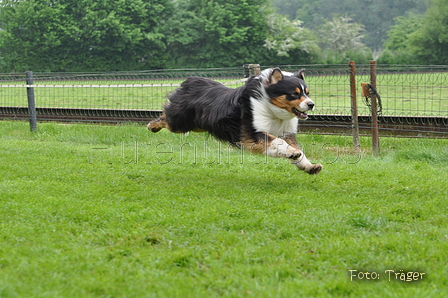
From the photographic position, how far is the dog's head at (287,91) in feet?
18.8

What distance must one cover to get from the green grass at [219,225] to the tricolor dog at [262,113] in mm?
476

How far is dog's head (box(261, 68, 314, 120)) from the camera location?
5.73 metres

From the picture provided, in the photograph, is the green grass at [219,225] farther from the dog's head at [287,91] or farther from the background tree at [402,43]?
the background tree at [402,43]

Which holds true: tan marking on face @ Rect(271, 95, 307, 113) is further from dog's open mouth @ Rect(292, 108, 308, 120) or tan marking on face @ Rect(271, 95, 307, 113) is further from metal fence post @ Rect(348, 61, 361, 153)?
metal fence post @ Rect(348, 61, 361, 153)

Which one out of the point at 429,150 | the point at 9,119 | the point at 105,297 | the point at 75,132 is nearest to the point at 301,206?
the point at 105,297

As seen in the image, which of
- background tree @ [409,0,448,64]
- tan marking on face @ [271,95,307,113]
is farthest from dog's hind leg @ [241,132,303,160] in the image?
background tree @ [409,0,448,64]

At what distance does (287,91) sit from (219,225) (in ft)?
6.77

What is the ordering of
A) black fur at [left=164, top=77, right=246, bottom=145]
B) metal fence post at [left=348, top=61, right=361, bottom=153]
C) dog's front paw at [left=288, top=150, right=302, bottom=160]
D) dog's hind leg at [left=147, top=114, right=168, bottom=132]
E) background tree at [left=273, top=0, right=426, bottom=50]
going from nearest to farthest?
dog's front paw at [left=288, top=150, right=302, bottom=160] < black fur at [left=164, top=77, right=246, bottom=145] < dog's hind leg at [left=147, top=114, right=168, bottom=132] < metal fence post at [left=348, top=61, right=361, bottom=153] < background tree at [left=273, top=0, right=426, bottom=50]

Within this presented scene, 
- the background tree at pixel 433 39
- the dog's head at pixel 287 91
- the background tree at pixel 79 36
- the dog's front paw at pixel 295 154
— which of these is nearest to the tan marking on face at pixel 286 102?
the dog's head at pixel 287 91

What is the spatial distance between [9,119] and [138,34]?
1099 inches

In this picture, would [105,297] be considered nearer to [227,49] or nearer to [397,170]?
[397,170]

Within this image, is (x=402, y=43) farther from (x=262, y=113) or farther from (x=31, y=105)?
(x=262, y=113)

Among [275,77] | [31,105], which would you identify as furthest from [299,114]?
[31,105]

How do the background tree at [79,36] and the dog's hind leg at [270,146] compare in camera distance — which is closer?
the dog's hind leg at [270,146]
